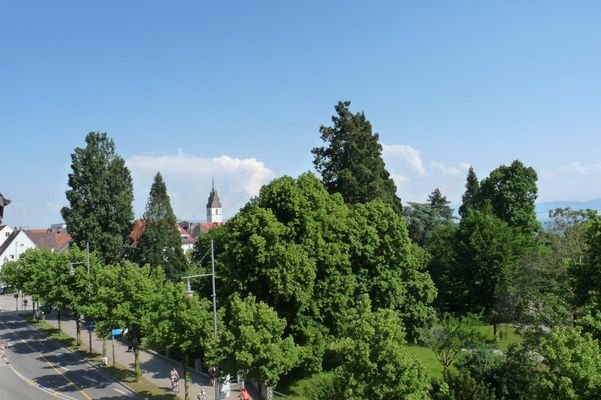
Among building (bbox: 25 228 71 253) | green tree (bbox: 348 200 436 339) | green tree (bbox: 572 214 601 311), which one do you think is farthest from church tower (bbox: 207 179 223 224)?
green tree (bbox: 572 214 601 311)

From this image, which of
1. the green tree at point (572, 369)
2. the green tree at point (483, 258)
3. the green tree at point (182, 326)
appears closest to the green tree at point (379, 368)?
the green tree at point (572, 369)

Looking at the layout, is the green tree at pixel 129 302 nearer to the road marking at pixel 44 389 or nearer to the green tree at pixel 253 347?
the road marking at pixel 44 389

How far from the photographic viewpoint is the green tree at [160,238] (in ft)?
206

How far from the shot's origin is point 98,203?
2474 inches

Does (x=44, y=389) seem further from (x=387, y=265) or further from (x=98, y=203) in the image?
(x=98, y=203)

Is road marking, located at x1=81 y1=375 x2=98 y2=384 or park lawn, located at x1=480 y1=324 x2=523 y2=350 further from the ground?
park lawn, located at x1=480 y1=324 x2=523 y2=350

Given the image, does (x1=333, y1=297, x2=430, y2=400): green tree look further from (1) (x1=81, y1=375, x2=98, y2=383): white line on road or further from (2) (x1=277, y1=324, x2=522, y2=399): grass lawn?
(1) (x1=81, y1=375, x2=98, y2=383): white line on road

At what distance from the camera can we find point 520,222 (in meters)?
65.4

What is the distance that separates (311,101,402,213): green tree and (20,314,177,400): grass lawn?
25.9 metres

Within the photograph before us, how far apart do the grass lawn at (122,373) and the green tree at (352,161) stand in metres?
25.9

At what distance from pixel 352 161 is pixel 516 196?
71.5 feet

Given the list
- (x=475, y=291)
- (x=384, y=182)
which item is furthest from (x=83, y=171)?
(x=475, y=291)

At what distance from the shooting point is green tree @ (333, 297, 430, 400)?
766 inches

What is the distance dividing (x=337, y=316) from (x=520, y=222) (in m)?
37.3
